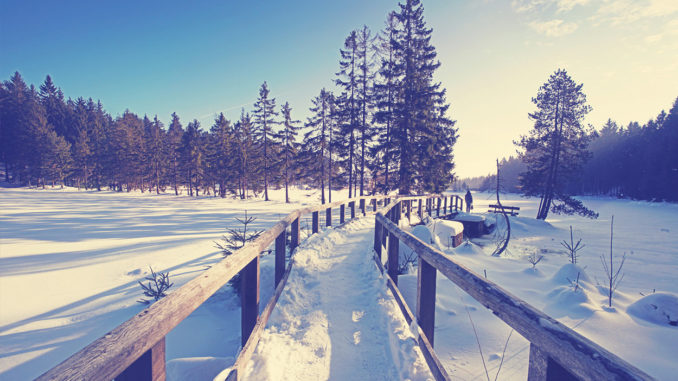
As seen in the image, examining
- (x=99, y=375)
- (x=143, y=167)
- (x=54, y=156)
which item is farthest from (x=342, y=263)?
(x=54, y=156)

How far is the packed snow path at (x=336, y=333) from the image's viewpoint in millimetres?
2609

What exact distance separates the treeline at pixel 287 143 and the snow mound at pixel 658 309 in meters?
16.8

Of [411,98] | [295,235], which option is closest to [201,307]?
[295,235]

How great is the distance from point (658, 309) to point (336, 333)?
510 centimetres

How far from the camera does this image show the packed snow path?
8.56ft

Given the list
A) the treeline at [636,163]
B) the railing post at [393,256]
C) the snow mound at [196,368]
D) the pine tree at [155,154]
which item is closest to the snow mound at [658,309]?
the railing post at [393,256]

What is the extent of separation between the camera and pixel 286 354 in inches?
112

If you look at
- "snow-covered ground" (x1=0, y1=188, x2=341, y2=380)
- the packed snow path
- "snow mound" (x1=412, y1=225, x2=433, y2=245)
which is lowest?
"snow-covered ground" (x1=0, y1=188, x2=341, y2=380)

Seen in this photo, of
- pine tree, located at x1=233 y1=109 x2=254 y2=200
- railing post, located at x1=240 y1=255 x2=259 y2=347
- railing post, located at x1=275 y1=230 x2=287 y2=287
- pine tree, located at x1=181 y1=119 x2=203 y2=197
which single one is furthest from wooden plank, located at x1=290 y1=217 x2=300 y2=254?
pine tree, located at x1=181 y1=119 x2=203 y2=197

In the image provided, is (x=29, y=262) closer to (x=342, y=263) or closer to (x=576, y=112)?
(x=342, y=263)

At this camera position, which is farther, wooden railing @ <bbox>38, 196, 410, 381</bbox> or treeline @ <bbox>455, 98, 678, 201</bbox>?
treeline @ <bbox>455, 98, 678, 201</bbox>

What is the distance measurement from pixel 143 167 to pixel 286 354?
55123 mm

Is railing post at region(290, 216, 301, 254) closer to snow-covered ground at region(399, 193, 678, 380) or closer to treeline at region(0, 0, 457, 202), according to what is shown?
snow-covered ground at region(399, 193, 678, 380)

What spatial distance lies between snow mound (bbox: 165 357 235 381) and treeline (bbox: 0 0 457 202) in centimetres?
1934
